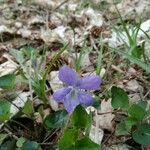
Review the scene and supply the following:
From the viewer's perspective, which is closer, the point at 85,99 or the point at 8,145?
the point at 85,99

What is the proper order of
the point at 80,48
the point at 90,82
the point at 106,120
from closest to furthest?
the point at 90,82, the point at 106,120, the point at 80,48

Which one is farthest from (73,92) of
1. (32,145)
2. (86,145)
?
(32,145)

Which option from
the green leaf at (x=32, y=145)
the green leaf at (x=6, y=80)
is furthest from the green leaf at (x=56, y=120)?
the green leaf at (x=6, y=80)

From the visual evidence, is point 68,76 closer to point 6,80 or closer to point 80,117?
point 80,117

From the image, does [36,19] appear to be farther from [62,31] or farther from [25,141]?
[25,141]

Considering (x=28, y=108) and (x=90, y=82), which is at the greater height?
(x=90, y=82)

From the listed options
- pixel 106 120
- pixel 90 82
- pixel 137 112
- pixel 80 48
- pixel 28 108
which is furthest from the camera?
pixel 80 48
